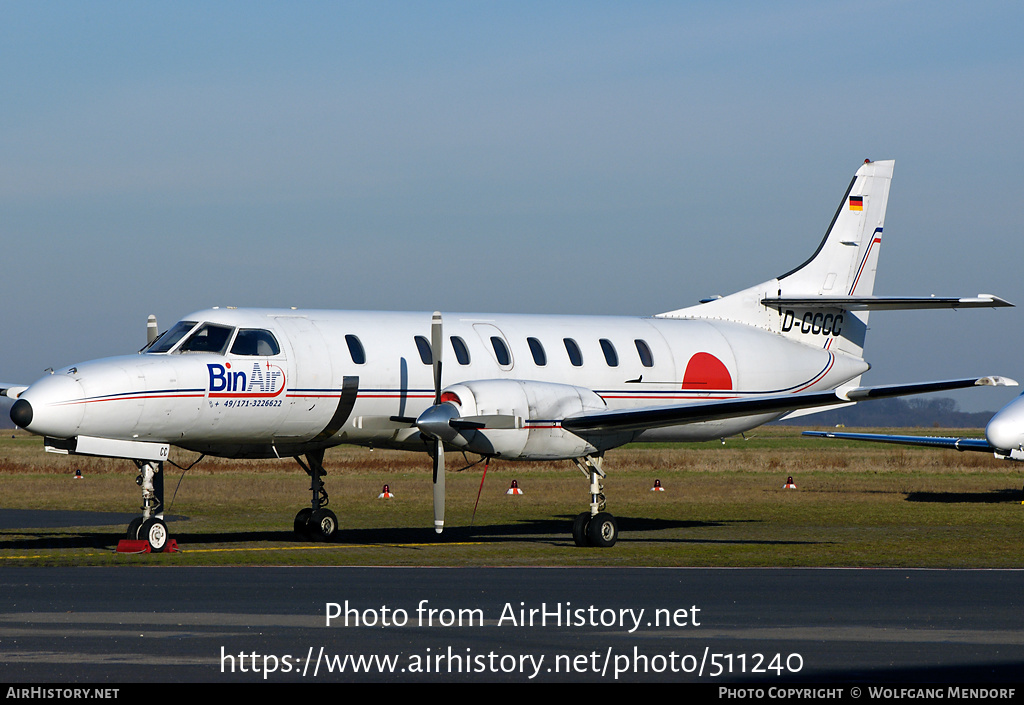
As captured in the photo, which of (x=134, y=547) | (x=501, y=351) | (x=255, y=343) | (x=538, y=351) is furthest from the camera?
(x=538, y=351)

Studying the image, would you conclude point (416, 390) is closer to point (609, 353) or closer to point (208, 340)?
point (208, 340)

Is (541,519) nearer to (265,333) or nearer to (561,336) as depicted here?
(561,336)

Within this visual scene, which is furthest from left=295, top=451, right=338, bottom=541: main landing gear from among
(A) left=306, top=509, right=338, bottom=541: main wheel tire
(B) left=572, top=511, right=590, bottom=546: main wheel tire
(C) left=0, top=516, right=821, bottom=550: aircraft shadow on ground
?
(B) left=572, top=511, right=590, bottom=546: main wheel tire

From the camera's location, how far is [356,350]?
2144 centimetres

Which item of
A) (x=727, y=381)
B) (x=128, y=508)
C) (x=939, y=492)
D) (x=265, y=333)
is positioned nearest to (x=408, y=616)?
(x=265, y=333)

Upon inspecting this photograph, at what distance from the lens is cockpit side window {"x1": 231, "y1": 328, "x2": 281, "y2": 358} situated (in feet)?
66.9

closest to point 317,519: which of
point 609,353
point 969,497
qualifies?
point 609,353

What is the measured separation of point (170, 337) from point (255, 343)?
1323 mm

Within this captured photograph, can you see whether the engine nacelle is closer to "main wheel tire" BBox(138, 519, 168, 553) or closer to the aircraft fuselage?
the aircraft fuselage

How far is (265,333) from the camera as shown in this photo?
20719 millimetres

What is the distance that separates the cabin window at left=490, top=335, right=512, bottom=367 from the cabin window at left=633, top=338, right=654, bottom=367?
2.99 meters

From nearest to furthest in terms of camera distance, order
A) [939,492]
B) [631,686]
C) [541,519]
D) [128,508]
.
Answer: [631,686], [541,519], [128,508], [939,492]

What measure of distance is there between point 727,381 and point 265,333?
9556 mm

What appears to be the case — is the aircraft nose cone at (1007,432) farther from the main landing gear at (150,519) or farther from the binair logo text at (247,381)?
the main landing gear at (150,519)
